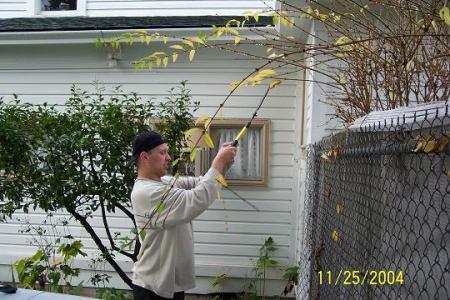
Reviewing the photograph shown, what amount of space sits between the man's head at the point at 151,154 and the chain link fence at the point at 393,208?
3.84 feet

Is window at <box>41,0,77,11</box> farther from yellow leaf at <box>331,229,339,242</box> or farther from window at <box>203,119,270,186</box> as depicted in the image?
yellow leaf at <box>331,229,339,242</box>

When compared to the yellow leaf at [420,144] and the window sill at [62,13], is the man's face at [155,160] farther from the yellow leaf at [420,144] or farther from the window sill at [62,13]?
the window sill at [62,13]

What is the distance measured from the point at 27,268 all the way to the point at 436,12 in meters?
5.08

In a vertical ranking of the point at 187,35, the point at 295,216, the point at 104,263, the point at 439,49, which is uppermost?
the point at 187,35

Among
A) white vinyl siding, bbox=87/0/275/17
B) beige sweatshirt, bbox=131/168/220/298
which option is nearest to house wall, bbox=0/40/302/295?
white vinyl siding, bbox=87/0/275/17

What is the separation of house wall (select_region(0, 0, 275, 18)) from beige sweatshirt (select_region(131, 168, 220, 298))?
15.4 ft

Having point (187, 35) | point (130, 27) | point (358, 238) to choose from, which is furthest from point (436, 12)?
point (130, 27)

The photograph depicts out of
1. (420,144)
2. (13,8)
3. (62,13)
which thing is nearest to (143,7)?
(62,13)

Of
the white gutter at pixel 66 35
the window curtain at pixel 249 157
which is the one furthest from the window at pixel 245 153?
the white gutter at pixel 66 35

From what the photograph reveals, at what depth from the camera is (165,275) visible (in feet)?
9.91

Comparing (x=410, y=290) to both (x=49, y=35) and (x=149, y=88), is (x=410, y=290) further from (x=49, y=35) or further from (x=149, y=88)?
(x=49, y=35)

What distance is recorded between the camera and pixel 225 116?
6262mm

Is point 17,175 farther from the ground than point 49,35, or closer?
closer

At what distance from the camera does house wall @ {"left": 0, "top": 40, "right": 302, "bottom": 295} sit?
6191 millimetres
